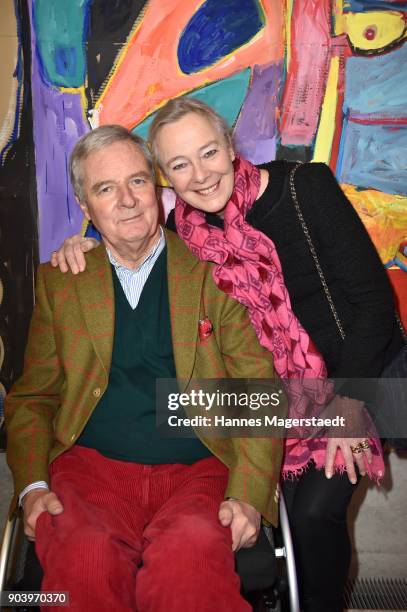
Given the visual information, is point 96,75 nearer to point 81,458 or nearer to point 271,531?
point 81,458

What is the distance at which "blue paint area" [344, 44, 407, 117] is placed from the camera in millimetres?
2340

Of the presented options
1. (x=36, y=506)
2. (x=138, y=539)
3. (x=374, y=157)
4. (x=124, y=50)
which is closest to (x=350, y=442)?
(x=138, y=539)

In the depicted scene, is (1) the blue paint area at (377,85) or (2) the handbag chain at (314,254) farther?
(1) the blue paint area at (377,85)

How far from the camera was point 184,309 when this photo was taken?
1.82 metres

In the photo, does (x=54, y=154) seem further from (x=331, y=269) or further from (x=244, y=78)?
(x=331, y=269)

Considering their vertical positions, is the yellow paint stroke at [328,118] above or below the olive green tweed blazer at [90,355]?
above

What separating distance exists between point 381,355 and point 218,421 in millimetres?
575

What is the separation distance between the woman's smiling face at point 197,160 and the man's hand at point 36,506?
1017mm

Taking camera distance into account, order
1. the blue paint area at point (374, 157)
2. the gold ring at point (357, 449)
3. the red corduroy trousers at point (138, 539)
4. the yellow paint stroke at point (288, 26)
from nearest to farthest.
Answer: the red corduroy trousers at point (138, 539)
the gold ring at point (357, 449)
the yellow paint stroke at point (288, 26)
the blue paint area at point (374, 157)

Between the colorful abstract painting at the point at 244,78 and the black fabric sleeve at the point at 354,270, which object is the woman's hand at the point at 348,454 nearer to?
the black fabric sleeve at the point at 354,270

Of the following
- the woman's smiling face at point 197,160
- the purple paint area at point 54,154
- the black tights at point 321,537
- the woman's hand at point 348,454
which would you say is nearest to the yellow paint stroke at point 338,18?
the woman's smiling face at point 197,160

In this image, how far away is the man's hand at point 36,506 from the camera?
1625mm

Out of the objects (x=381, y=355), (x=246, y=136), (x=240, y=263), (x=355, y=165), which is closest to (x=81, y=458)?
(x=240, y=263)

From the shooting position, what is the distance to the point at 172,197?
2.50 metres
